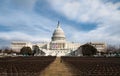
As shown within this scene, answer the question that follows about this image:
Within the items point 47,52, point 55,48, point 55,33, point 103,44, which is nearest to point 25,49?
point 47,52

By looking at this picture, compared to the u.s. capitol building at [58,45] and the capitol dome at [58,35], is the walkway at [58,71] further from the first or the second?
the capitol dome at [58,35]

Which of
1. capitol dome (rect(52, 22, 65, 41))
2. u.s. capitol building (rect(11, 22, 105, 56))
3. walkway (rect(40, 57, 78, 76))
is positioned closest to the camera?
walkway (rect(40, 57, 78, 76))

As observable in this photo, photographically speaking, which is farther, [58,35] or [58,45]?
[58,35]

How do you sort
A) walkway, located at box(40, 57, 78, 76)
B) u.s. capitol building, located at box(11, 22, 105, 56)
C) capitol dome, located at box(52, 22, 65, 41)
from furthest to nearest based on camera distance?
capitol dome, located at box(52, 22, 65, 41) → u.s. capitol building, located at box(11, 22, 105, 56) → walkway, located at box(40, 57, 78, 76)

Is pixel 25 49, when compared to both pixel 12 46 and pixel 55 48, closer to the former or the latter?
pixel 55 48

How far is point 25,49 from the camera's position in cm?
13812

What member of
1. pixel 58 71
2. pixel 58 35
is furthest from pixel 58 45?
pixel 58 71

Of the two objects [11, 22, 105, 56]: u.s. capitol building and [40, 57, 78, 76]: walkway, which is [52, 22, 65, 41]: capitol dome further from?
[40, 57, 78, 76]: walkway

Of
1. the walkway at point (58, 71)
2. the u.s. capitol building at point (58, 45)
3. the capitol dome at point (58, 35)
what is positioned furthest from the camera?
the capitol dome at point (58, 35)

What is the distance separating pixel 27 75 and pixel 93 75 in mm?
4694

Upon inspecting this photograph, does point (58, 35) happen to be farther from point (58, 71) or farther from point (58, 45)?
point (58, 71)

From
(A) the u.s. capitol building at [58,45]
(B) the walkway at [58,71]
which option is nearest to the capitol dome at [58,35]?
(A) the u.s. capitol building at [58,45]

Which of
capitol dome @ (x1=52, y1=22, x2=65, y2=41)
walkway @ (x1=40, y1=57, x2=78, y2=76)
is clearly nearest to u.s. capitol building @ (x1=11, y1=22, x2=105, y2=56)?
capitol dome @ (x1=52, y1=22, x2=65, y2=41)

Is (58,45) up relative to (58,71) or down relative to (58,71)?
up
